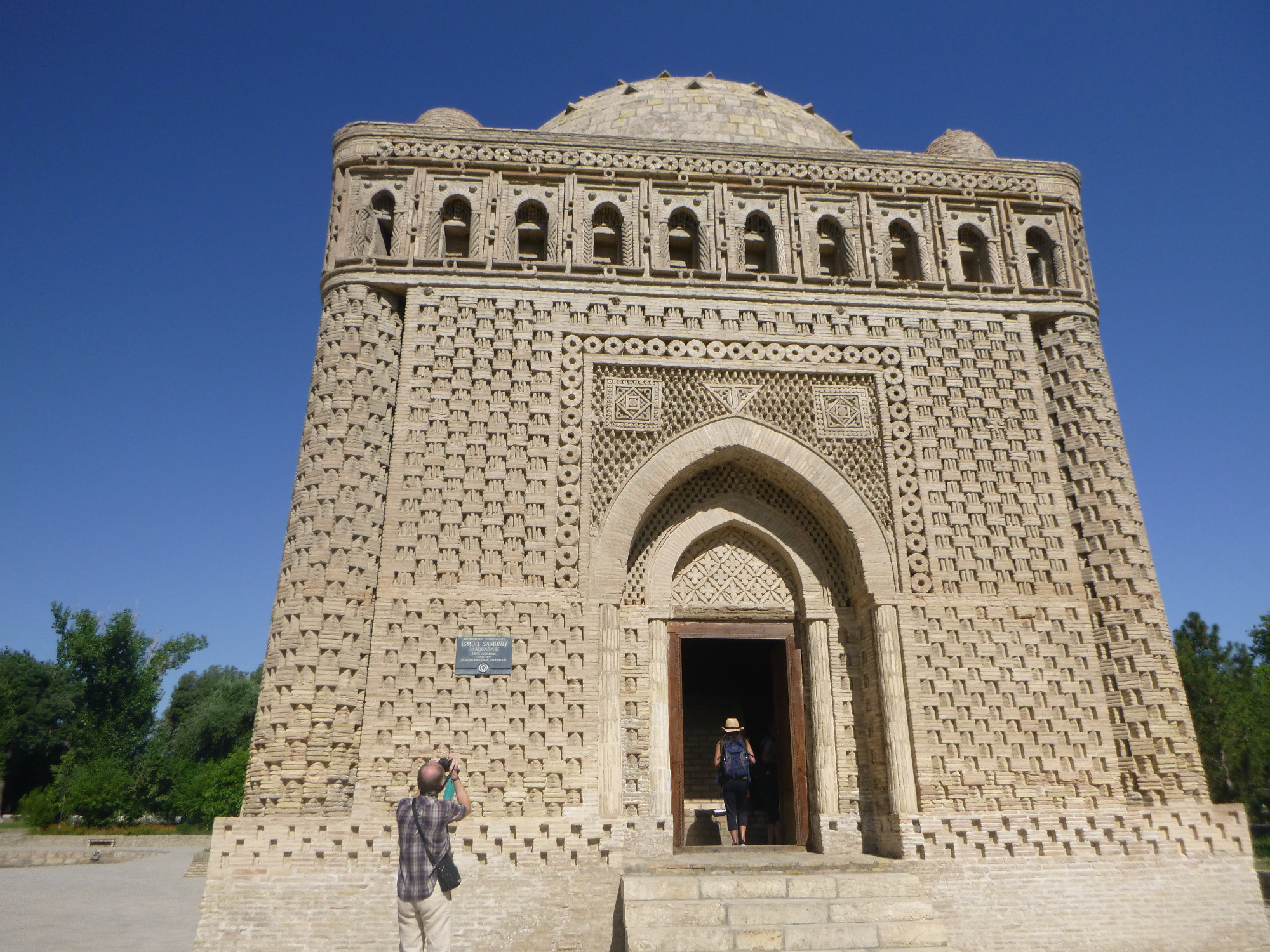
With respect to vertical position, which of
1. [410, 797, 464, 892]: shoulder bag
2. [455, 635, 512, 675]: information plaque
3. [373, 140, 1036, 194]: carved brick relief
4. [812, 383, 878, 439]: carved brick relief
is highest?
[373, 140, 1036, 194]: carved brick relief

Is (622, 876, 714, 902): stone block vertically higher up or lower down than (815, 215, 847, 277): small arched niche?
lower down

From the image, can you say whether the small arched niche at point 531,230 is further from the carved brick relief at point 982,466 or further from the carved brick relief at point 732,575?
the carved brick relief at point 982,466

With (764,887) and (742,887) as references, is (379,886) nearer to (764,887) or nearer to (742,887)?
(742,887)

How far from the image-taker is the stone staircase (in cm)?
657

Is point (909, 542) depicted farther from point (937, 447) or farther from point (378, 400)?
point (378, 400)

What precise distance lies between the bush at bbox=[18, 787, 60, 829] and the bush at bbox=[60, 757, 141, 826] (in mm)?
451

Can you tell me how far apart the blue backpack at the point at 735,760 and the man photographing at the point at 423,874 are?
459cm

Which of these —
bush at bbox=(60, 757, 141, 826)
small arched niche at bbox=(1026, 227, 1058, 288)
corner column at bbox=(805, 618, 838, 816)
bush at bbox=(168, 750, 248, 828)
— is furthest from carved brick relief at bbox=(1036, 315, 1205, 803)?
bush at bbox=(60, 757, 141, 826)

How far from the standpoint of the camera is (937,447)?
31.0 feet

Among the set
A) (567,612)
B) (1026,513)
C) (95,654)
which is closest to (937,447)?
(1026,513)

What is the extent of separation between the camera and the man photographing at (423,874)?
5.14 meters

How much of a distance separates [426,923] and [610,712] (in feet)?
10.8

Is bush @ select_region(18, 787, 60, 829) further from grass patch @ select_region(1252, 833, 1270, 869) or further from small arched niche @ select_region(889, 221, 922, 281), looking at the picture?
grass patch @ select_region(1252, 833, 1270, 869)

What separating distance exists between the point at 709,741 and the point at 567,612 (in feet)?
15.9
